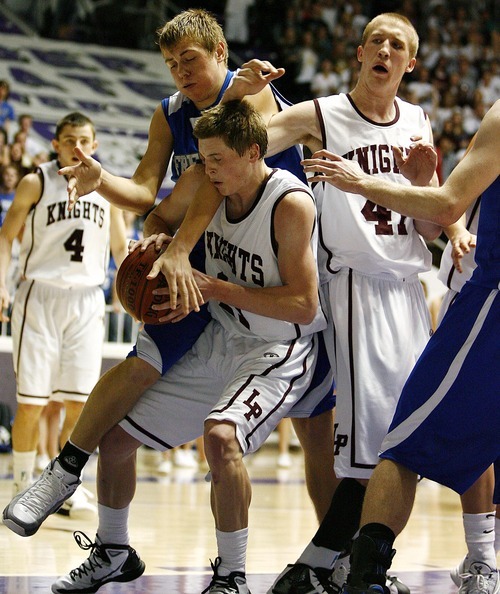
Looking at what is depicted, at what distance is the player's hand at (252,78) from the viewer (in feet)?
13.2

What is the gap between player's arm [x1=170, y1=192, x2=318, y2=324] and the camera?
402 centimetres

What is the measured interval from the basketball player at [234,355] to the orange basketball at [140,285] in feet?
0.59

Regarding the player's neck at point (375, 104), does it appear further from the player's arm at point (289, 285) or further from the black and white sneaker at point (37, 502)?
the black and white sneaker at point (37, 502)

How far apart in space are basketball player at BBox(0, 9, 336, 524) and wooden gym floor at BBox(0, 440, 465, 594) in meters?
0.62

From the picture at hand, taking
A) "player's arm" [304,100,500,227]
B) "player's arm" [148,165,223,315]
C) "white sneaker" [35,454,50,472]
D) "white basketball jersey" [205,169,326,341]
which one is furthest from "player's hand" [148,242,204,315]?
"white sneaker" [35,454,50,472]

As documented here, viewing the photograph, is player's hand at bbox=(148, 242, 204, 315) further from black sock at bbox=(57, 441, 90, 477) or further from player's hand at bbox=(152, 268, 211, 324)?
black sock at bbox=(57, 441, 90, 477)

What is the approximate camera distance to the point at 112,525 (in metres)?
4.32

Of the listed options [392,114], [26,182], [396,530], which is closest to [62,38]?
[26,182]

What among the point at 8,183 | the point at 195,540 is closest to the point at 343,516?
the point at 195,540

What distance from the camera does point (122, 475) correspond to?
4.30 meters

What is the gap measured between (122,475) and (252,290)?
3.13ft

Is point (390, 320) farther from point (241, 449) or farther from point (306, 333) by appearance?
point (241, 449)

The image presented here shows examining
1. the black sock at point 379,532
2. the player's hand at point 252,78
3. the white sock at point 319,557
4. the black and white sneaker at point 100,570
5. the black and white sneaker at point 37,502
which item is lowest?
the black and white sneaker at point 100,570

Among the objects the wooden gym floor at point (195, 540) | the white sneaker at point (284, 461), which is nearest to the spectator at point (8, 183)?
the wooden gym floor at point (195, 540)
